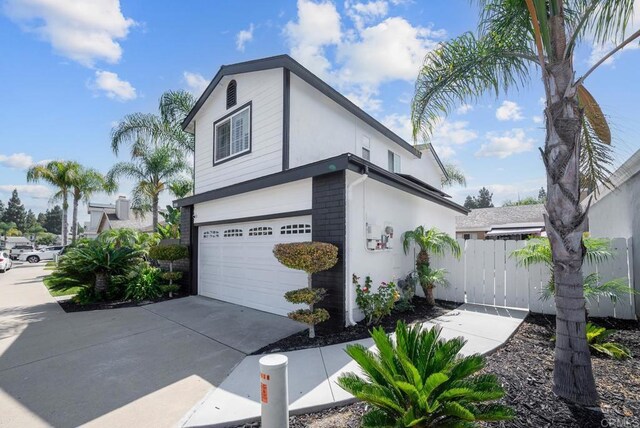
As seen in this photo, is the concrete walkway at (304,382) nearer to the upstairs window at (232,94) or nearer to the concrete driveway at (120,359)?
the concrete driveway at (120,359)

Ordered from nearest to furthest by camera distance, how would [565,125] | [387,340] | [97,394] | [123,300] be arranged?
[387,340]
[565,125]
[97,394]
[123,300]

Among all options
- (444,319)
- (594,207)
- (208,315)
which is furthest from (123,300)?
(594,207)

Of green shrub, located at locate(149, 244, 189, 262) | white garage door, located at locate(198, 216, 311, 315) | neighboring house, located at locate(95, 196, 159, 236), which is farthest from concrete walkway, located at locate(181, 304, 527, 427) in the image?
neighboring house, located at locate(95, 196, 159, 236)

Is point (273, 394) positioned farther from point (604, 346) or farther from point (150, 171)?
point (150, 171)

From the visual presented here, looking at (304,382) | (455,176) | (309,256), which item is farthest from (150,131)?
(455,176)

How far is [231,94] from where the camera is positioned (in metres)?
9.66

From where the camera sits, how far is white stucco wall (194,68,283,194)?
799 cm

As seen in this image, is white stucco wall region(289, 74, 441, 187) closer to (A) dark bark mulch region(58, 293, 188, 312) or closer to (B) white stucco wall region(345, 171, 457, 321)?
(B) white stucco wall region(345, 171, 457, 321)

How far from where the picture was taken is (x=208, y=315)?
25.2ft

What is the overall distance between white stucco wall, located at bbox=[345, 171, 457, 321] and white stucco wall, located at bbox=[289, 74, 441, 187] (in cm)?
221

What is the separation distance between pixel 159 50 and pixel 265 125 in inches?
164

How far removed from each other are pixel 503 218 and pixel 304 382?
25379 mm

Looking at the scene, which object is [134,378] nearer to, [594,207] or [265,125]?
[265,125]

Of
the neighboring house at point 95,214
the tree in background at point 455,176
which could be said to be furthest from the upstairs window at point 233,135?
the neighboring house at point 95,214
